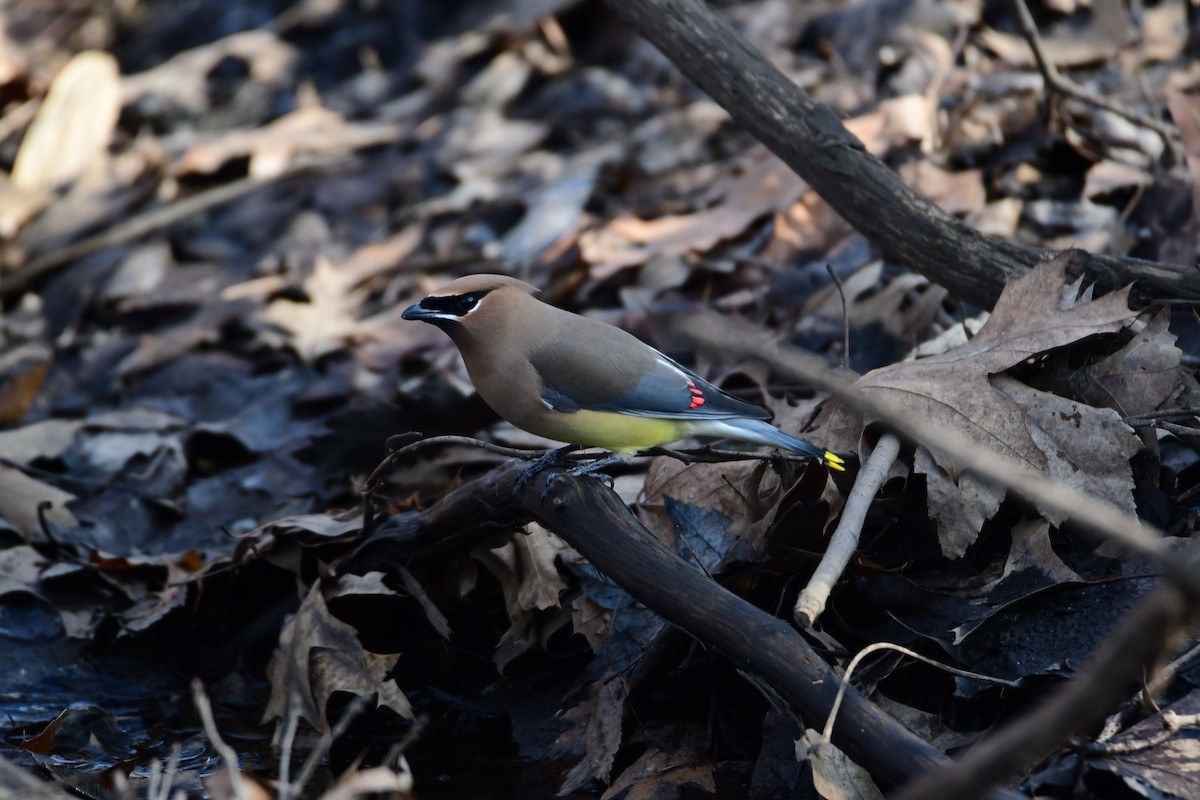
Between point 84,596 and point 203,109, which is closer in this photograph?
point 84,596

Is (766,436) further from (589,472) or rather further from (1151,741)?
(1151,741)

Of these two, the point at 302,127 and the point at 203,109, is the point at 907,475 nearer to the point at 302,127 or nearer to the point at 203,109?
the point at 302,127

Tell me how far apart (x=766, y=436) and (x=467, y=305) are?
1.06 m

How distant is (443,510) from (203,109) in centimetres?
600

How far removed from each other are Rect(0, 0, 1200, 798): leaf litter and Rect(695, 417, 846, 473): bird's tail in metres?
0.09

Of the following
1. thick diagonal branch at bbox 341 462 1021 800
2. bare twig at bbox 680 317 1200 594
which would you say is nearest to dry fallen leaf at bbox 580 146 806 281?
thick diagonal branch at bbox 341 462 1021 800

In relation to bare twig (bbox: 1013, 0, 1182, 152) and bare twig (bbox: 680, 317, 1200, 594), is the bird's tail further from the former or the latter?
bare twig (bbox: 1013, 0, 1182, 152)

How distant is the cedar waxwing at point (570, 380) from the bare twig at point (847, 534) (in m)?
0.44

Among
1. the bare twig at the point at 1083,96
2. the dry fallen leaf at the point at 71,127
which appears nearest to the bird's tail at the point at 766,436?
the bare twig at the point at 1083,96

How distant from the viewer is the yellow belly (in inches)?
151

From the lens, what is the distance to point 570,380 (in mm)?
3908

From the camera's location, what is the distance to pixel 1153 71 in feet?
22.2

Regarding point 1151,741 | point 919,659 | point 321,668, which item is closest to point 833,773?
point 919,659

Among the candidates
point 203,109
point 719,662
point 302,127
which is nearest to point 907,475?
point 719,662
